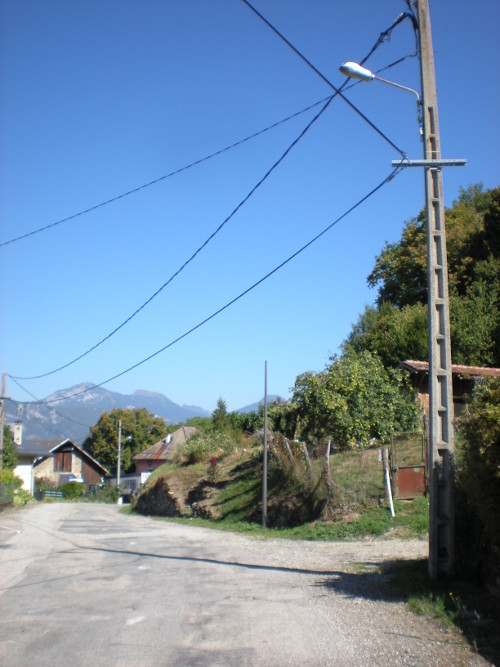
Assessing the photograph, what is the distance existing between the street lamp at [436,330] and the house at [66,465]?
63047mm

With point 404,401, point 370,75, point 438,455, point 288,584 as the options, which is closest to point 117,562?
point 288,584

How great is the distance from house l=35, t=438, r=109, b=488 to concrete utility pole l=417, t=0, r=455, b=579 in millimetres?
63049

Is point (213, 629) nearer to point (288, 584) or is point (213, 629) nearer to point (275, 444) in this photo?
point (288, 584)

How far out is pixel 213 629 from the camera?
7168 millimetres

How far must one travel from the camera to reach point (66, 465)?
6994 cm

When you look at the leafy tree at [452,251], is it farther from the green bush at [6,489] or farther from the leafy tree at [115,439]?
the leafy tree at [115,439]

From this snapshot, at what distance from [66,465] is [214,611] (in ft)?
216

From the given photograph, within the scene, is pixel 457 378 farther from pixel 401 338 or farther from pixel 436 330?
pixel 436 330

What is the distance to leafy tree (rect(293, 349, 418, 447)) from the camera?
2256cm

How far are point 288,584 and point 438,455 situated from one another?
2931 millimetres

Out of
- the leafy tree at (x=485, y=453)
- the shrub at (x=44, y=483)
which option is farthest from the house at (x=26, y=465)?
the leafy tree at (x=485, y=453)

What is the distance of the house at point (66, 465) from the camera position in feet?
225

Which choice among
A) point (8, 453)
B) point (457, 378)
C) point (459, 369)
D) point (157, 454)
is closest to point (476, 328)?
point (457, 378)

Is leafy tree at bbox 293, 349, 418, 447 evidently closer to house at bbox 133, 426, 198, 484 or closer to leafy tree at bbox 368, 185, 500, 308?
leafy tree at bbox 368, 185, 500, 308
